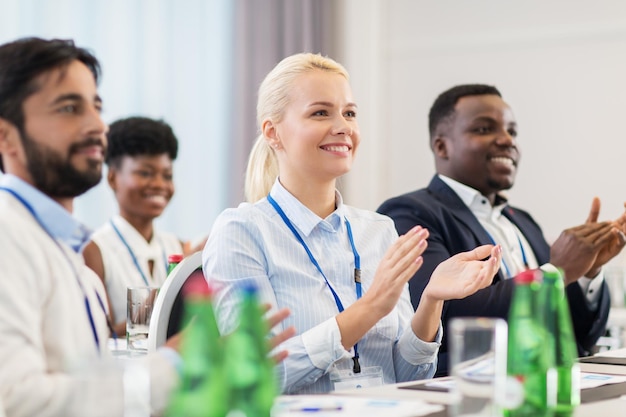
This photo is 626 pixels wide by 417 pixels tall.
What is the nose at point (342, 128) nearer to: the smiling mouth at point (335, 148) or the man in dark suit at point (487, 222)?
the smiling mouth at point (335, 148)

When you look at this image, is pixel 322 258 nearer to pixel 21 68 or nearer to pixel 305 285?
pixel 305 285

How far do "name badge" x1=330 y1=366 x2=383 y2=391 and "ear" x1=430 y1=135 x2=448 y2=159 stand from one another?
137cm

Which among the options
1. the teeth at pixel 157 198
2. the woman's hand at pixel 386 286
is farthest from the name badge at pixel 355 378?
the teeth at pixel 157 198

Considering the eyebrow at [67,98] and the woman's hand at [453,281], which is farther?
the woman's hand at [453,281]

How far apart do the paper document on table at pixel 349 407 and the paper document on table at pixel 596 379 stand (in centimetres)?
42

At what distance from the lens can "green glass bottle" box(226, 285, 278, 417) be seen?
3.36 ft

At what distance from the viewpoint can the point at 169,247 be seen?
3.94 m

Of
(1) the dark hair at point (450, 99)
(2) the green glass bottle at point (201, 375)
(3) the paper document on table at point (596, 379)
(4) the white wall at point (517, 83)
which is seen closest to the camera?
(2) the green glass bottle at point (201, 375)

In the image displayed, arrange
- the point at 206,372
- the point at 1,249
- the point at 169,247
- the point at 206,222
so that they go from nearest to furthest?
the point at 206,372 → the point at 1,249 → the point at 169,247 → the point at 206,222

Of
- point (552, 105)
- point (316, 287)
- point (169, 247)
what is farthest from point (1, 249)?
point (552, 105)

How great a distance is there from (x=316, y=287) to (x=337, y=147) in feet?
1.24

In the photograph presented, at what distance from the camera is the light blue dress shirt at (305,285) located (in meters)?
1.98

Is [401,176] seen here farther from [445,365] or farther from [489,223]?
[445,365]

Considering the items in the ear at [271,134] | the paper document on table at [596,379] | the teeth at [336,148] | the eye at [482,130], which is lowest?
the paper document on table at [596,379]
